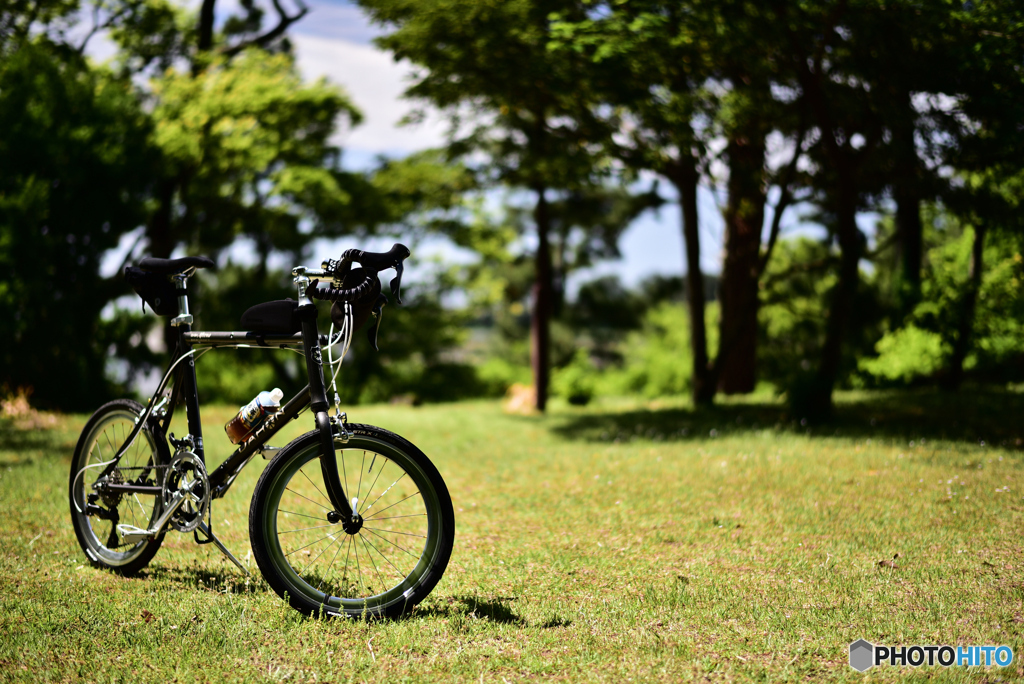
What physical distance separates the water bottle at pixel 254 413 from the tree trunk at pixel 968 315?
12.3 meters

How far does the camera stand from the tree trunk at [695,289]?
12.8m

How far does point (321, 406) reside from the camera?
11.4 ft

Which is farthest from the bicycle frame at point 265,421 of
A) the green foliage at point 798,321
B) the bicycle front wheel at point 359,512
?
the green foliage at point 798,321

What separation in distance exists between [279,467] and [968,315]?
12959 mm

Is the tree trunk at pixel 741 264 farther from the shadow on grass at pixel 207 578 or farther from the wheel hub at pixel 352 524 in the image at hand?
the wheel hub at pixel 352 524

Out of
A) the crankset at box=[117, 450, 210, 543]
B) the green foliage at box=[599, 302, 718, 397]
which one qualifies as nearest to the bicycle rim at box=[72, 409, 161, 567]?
the crankset at box=[117, 450, 210, 543]

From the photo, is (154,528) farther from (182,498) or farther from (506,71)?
(506,71)

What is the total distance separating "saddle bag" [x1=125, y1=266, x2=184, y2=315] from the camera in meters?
4.03

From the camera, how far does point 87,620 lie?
3.52m

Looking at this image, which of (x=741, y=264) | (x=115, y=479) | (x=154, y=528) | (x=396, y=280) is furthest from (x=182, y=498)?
(x=741, y=264)

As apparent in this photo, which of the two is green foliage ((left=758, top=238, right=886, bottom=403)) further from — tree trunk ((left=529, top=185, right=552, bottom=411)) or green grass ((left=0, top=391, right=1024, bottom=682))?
green grass ((left=0, top=391, right=1024, bottom=682))

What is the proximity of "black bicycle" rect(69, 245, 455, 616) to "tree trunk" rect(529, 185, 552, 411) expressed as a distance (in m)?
11.4

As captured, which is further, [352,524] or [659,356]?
[659,356]

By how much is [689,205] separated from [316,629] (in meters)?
10.7
